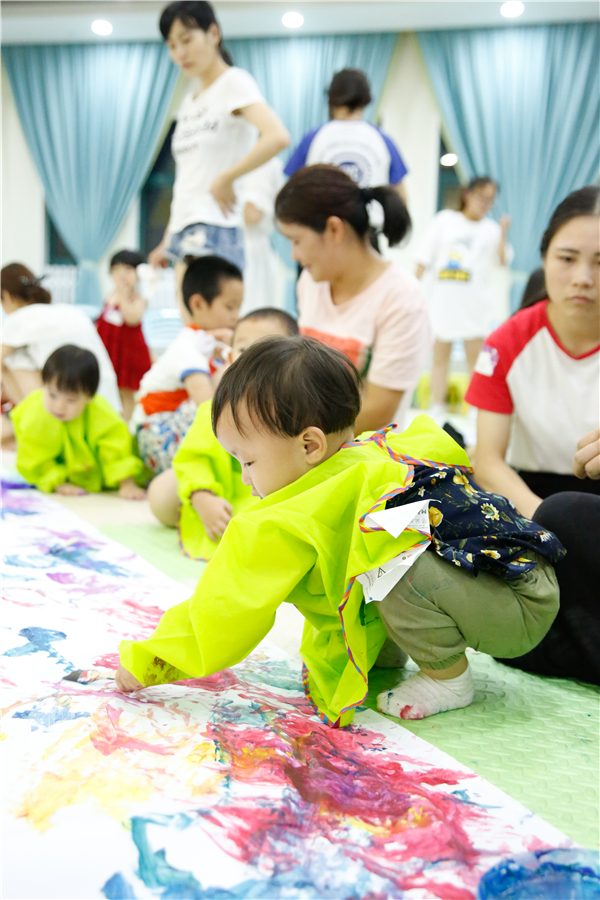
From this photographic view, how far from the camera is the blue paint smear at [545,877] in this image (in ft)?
1.83

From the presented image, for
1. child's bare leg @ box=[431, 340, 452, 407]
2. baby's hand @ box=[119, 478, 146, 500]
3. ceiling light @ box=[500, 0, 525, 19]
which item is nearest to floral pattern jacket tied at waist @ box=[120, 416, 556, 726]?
baby's hand @ box=[119, 478, 146, 500]

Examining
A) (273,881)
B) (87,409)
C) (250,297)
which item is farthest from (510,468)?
(250,297)

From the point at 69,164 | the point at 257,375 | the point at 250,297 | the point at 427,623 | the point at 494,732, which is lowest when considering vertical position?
the point at 494,732

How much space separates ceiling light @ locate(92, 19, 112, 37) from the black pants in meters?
5.22

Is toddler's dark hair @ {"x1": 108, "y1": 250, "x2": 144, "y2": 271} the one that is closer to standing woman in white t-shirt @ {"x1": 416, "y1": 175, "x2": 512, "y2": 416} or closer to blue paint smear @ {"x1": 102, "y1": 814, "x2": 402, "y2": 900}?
standing woman in white t-shirt @ {"x1": 416, "y1": 175, "x2": 512, "y2": 416}

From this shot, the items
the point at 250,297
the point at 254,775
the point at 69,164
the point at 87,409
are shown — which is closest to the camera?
the point at 254,775

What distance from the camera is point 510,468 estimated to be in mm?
1288

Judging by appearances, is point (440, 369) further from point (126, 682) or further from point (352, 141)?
point (126, 682)

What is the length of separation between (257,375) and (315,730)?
1.23 feet

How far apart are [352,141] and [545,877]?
2377 mm

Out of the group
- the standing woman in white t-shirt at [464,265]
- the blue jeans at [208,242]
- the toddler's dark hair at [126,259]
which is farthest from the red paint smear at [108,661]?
the standing woman in white t-shirt at [464,265]

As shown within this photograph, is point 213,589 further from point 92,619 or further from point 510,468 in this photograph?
point 510,468

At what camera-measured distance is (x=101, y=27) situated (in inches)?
201

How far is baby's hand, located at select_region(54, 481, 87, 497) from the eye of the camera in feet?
6.67
